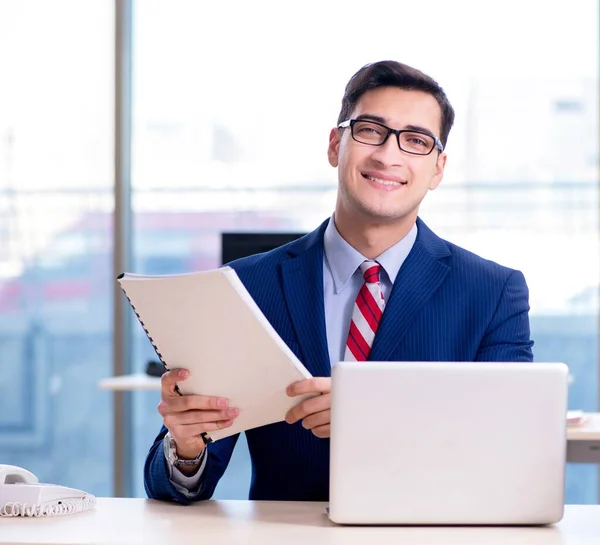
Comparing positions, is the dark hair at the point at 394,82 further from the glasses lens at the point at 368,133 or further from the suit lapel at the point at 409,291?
the suit lapel at the point at 409,291

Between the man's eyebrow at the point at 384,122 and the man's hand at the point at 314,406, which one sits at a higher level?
the man's eyebrow at the point at 384,122

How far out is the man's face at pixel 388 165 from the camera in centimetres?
202

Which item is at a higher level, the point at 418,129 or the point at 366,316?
the point at 418,129

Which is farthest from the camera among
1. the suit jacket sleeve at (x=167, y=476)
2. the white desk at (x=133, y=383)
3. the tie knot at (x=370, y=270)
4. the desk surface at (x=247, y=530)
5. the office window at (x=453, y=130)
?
the office window at (x=453, y=130)

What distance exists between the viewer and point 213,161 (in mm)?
4707

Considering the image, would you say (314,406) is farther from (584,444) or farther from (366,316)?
(584,444)

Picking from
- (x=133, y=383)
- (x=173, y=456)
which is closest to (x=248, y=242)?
(x=133, y=383)

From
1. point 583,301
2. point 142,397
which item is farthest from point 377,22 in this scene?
point 142,397

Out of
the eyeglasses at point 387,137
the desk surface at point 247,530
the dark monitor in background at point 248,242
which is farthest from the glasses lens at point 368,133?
the dark monitor in background at point 248,242

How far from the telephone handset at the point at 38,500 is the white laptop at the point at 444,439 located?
455mm

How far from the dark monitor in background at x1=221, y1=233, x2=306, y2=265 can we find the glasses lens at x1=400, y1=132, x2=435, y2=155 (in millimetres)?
1584

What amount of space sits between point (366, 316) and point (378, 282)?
0.31ft

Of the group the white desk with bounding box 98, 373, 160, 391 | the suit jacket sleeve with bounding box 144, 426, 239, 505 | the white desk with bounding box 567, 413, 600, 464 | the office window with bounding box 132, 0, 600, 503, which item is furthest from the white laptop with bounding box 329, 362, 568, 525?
the office window with bounding box 132, 0, 600, 503

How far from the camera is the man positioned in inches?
77.3
